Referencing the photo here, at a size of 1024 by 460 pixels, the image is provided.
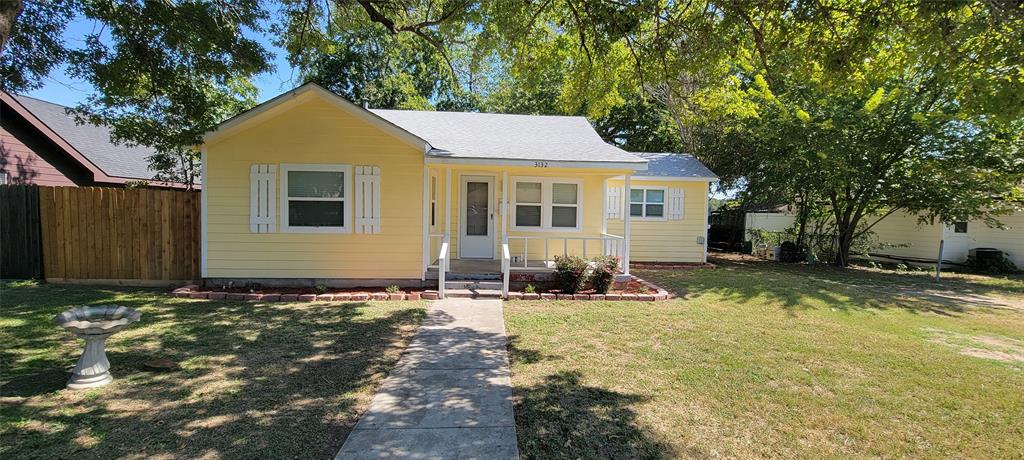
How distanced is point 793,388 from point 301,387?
4621mm

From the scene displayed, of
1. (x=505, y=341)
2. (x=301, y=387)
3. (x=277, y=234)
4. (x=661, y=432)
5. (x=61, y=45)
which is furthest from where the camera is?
(x=277, y=234)

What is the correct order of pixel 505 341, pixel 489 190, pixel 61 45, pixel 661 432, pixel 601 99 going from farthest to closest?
pixel 601 99, pixel 489 190, pixel 61 45, pixel 505 341, pixel 661 432

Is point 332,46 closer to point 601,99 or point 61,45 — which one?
point 61,45

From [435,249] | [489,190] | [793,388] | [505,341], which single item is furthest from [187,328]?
[793,388]

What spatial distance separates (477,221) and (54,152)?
12.1 meters

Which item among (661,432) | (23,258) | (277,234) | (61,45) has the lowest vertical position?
(661,432)

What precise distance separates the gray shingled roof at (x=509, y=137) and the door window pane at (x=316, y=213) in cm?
210

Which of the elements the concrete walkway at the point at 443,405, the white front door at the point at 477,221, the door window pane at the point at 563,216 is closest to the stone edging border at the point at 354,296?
the concrete walkway at the point at 443,405

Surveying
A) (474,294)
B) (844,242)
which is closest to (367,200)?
(474,294)

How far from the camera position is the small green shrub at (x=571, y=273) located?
8.29m

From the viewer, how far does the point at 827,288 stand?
9.87 meters

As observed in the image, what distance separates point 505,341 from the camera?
5633mm

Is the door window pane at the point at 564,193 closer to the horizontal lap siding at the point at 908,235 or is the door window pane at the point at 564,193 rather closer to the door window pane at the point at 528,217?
the door window pane at the point at 528,217

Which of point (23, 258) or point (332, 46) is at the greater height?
point (332, 46)
